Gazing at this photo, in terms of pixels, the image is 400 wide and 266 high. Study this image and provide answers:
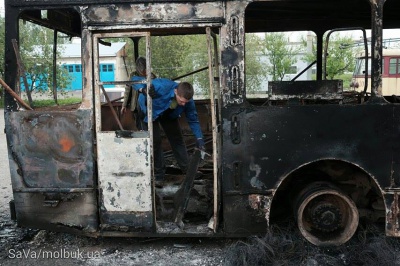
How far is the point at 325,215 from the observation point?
4145mm

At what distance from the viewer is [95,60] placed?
406 cm

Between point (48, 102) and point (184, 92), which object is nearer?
point (184, 92)

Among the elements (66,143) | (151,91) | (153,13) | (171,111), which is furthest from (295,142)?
(66,143)

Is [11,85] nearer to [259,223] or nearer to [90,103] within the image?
[90,103]

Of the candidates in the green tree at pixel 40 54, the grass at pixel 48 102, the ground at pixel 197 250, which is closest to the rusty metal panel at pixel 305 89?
the ground at pixel 197 250

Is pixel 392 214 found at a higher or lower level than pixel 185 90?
lower

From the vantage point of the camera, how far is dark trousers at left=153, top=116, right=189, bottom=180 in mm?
4980

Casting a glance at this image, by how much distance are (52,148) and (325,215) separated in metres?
2.73

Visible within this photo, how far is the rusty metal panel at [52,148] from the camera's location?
4.14 meters

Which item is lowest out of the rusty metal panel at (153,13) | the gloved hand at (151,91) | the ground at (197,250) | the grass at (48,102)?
the ground at (197,250)

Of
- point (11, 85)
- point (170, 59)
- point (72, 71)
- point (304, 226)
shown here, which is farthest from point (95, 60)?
point (72, 71)

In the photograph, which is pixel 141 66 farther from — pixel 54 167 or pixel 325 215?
pixel 325 215

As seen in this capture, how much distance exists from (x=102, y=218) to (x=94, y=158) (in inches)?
23.8

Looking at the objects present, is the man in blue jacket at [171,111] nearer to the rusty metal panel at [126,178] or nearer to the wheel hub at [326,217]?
the rusty metal panel at [126,178]
